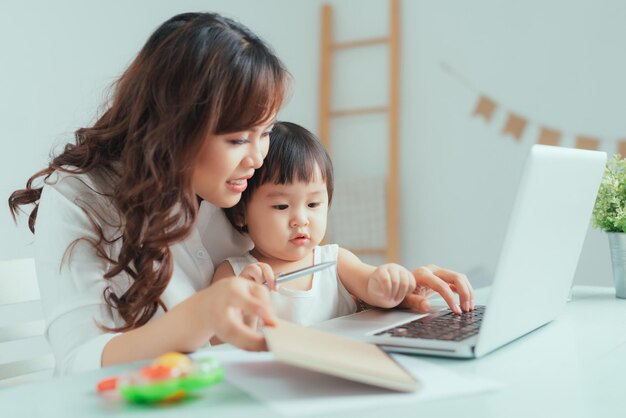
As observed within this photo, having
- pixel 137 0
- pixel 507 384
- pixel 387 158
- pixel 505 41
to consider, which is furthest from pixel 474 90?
pixel 507 384

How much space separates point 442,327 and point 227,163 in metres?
0.40

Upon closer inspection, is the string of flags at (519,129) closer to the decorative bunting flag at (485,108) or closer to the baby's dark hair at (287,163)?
the decorative bunting flag at (485,108)

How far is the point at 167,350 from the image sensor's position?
0.78 meters

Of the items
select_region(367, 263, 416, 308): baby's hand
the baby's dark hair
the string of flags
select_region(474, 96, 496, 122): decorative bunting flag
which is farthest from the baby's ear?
select_region(474, 96, 496, 122): decorative bunting flag

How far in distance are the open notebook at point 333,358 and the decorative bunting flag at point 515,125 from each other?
2.57 metres

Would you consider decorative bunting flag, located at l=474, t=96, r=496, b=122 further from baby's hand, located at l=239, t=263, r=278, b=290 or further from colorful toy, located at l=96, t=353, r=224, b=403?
colorful toy, located at l=96, t=353, r=224, b=403

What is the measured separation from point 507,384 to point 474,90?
107 inches

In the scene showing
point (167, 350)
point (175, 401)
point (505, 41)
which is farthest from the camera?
point (505, 41)

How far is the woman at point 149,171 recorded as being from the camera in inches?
37.5

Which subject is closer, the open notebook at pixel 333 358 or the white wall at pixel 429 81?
the open notebook at pixel 333 358

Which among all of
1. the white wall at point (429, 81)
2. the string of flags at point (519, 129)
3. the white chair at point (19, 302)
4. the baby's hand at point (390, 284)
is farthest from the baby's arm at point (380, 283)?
the string of flags at point (519, 129)

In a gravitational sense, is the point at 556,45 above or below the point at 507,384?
above

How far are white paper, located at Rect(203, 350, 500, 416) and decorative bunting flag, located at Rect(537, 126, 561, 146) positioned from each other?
96.3 inches

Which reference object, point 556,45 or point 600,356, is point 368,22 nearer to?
point 556,45
